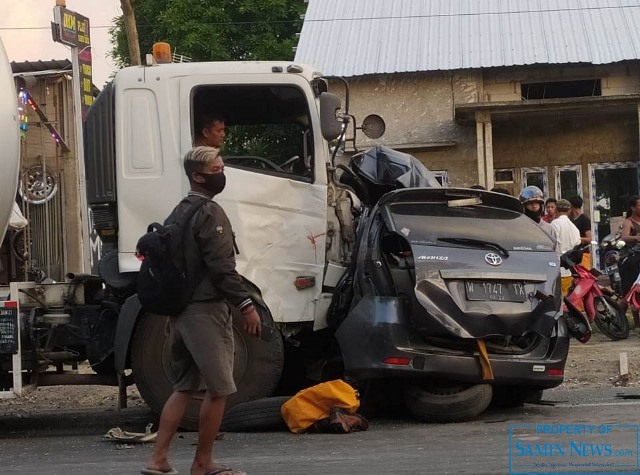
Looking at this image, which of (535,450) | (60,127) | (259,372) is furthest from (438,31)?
(535,450)

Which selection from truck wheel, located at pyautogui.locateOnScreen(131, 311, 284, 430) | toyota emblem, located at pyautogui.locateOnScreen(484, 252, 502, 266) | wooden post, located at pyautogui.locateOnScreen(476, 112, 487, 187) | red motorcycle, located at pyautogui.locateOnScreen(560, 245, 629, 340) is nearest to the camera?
toyota emblem, located at pyautogui.locateOnScreen(484, 252, 502, 266)

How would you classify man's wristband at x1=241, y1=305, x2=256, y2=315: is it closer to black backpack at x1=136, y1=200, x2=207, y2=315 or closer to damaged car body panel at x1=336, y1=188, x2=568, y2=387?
black backpack at x1=136, y1=200, x2=207, y2=315

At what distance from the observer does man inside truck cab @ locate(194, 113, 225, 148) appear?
8.49 metres

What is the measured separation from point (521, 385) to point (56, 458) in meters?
3.28

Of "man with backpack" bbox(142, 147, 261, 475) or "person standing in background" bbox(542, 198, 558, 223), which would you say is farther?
"person standing in background" bbox(542, 198, 558, 223)

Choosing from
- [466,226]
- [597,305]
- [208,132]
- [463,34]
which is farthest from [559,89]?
[208,132]

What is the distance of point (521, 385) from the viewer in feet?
27.1

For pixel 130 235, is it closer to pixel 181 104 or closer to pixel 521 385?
pixel 181 104

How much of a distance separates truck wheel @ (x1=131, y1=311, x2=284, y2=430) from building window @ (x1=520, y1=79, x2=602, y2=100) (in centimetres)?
1613

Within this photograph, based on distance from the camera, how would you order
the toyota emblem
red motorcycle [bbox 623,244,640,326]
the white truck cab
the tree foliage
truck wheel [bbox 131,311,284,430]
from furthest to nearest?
the tree foliage < red motorcycle [bbox 623,244,640,326] < the white truck cab < truck wheel [bbox 131,311,284,430] < the toyota emblem

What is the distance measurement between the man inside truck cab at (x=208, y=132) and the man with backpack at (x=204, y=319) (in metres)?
2.17

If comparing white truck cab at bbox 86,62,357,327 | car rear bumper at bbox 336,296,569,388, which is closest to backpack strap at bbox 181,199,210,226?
white truck cab at bbox 86,62,357,327

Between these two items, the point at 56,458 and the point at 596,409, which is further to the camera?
the point at 596,409

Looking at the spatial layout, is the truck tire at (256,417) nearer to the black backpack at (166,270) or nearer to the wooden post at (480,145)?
the black backpack at (166,270)
